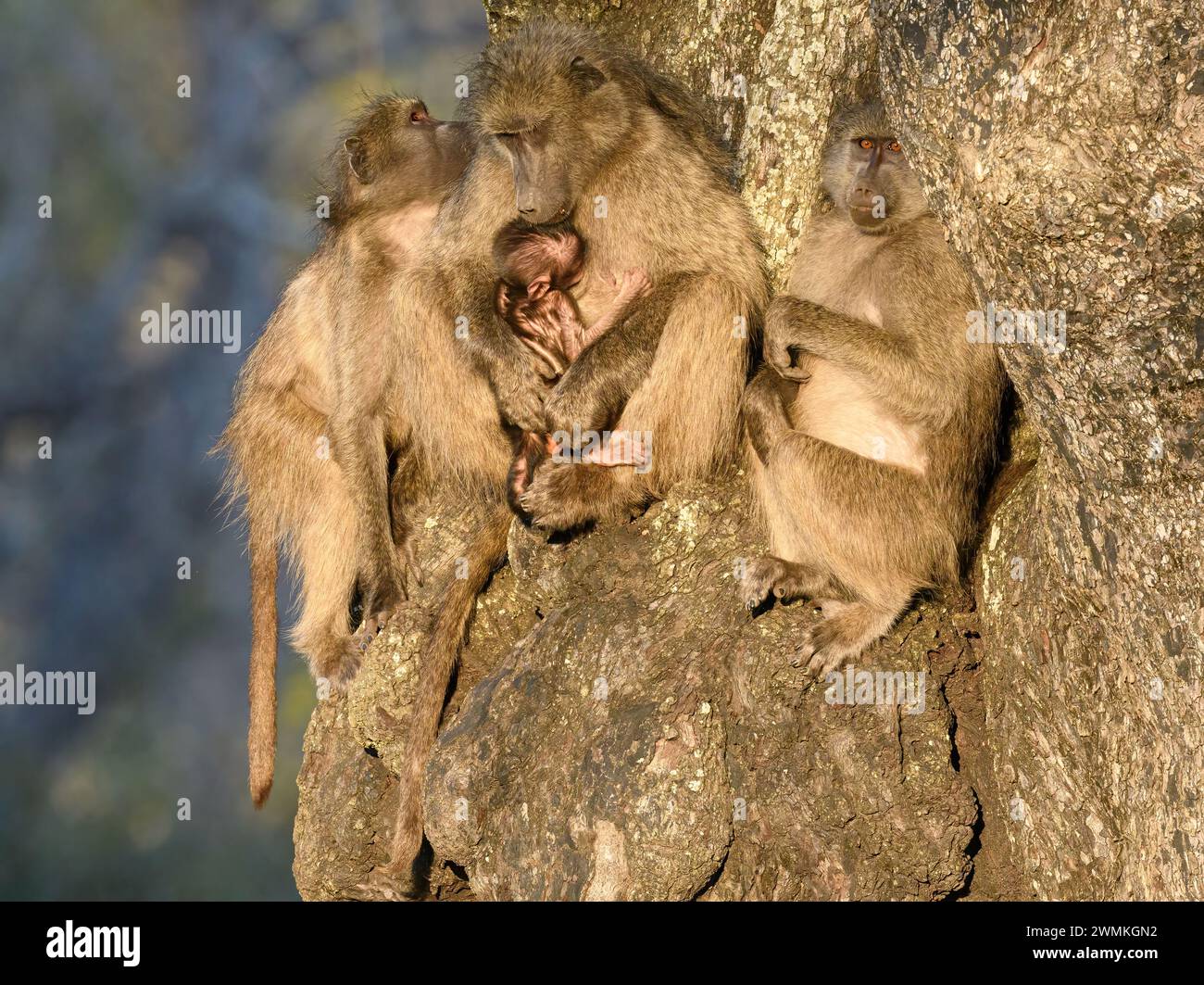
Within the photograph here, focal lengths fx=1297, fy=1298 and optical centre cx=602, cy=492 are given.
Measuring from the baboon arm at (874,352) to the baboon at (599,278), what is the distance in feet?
0.97

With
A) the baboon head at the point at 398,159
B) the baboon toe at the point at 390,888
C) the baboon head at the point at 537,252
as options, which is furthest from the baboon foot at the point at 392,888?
the baboon head at the point at 398,159

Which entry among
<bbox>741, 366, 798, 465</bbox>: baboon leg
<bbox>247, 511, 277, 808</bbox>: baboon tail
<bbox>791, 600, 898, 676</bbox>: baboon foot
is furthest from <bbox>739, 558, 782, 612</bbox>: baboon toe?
<bbox>247, 511, 277, 808</bbox>: baboon tail

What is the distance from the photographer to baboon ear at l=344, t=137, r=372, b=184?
407 centimetres

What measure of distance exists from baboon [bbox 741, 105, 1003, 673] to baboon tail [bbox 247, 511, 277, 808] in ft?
5.80

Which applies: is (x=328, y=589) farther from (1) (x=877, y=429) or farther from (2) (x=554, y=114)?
(1) (x=877, y=429)

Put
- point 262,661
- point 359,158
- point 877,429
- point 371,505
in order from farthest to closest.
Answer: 1. point 262,661
2. point 359,158
3. point 371,505
4. point 877,429

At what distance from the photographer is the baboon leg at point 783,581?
3078 mm

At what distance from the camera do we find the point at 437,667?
3.67 meters

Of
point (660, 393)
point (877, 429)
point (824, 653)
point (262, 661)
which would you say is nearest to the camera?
point (824, 653)

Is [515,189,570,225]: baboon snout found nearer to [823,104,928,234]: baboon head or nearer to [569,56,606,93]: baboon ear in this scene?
[569,56,606,93]: baboon ear

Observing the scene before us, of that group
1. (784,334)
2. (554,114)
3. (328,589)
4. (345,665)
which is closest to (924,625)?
(784,334)

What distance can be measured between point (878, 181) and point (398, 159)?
167cm

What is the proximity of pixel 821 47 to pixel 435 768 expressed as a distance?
214 cm

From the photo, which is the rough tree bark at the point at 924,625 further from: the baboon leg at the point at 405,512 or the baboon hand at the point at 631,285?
the baboon hand at the point at 631,285
